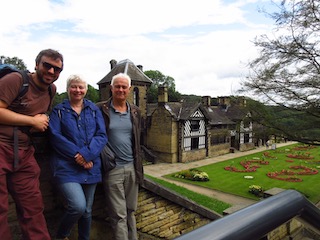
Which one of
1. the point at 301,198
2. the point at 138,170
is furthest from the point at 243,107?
the point at 301,198

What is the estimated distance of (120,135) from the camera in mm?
3502

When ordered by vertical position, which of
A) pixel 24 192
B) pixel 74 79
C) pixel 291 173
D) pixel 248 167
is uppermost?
pixel 74 79

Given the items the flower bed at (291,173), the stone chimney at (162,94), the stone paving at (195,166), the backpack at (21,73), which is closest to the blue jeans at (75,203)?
the backpack at (21,73)

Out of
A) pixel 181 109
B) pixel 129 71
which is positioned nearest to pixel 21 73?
pixel 129 71

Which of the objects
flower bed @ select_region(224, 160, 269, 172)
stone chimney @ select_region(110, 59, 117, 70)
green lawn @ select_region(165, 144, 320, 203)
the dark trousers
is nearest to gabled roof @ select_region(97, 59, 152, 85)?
stone chimney @ select_region(110, 59, 117, 70)

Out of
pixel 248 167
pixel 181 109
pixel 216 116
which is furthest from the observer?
pixel 216 116

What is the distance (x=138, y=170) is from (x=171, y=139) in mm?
23204

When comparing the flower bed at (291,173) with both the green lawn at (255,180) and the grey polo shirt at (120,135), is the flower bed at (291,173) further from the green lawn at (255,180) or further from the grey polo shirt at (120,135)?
the grey polo shirt at (120,135)

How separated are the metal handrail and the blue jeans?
234cm

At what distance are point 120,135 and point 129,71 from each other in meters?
25.3

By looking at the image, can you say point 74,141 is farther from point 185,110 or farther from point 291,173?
point 185,110

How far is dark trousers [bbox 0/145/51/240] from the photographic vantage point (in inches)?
93.7

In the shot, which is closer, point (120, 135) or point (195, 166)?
point (120, 135)

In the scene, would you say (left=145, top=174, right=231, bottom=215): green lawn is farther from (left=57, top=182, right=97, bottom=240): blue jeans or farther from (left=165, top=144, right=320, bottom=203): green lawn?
(left=57, top=182, right=97, bottom=240): blue jeans
